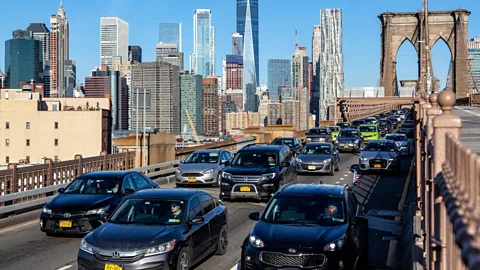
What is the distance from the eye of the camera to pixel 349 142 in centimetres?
3950

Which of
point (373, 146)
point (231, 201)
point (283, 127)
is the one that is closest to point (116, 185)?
point (231, 201)

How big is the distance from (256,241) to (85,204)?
5761mm

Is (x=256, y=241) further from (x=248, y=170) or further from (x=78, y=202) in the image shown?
(x=248, y=170)

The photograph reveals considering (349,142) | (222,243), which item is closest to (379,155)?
(349,142)

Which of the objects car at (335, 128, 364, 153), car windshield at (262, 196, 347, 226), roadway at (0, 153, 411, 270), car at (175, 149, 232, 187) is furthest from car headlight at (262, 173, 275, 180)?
car at (335, 128, 364, 153)

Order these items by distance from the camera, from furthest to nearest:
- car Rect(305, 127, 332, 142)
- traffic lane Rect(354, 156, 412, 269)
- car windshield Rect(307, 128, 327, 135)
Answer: car windshield Rect(307, 128, 327, 135)
car Rect(305, 127, 332, 142)
traffic lane Rect(354, 156, 412, 269)

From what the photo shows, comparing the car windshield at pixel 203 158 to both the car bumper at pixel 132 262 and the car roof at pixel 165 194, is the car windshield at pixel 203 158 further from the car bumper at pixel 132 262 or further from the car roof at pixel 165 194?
the car bumper at pixel 132 262

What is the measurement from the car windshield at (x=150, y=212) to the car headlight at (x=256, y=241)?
1.56 meters

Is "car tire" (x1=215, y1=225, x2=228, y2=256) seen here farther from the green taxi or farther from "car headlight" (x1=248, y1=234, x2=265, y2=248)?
the green taxi

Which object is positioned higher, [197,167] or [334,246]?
[197,167]

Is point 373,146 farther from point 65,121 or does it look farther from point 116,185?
point 65,121

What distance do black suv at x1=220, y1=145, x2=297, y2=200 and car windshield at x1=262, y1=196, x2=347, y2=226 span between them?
27.7ft

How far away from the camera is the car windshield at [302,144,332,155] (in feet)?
91.7

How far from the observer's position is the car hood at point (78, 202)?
1366 centimetres
